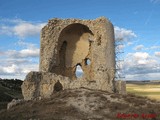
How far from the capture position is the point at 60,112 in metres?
17.0

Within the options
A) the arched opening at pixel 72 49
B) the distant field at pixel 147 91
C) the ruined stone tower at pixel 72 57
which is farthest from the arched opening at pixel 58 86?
the distant field at pixel 147 91

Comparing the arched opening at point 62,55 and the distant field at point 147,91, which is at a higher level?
the arched opening at point 62,55

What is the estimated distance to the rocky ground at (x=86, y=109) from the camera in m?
16.1

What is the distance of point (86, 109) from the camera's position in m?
17.9

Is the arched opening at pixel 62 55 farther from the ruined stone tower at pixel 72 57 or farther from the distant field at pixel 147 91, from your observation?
the distant field at pixel 147 91

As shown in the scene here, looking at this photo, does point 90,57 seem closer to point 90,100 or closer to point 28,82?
point 28,82

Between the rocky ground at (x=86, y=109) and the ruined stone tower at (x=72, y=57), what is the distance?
396 centimetres

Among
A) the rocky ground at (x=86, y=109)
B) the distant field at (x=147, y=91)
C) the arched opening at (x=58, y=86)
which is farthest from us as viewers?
the distant field at (x=147, y=91)

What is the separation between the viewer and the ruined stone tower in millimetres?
25609

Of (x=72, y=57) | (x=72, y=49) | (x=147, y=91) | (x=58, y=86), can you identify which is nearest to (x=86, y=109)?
(x=58, y=86)

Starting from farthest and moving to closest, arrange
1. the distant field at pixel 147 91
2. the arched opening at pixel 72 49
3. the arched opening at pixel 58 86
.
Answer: the distant field at pixel 147 91, the arched opening at pixel 72 49, the arched opening at pixel 58 86

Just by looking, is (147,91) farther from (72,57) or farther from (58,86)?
(58,86)

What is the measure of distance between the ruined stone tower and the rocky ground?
3960 mm

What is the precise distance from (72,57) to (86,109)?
13595mm
